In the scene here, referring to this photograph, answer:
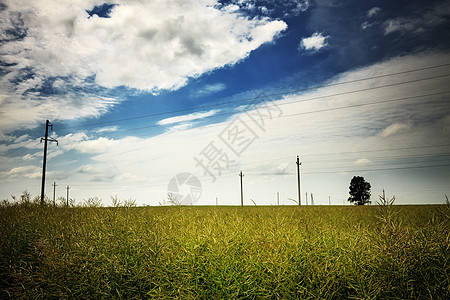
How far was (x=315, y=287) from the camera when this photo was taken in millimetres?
4215

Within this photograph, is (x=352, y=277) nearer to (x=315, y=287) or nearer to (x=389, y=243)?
(x=315, y=287)

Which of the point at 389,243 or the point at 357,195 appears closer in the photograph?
the point at 389,243

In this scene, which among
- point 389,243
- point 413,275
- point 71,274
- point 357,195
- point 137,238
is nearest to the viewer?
point 413,275

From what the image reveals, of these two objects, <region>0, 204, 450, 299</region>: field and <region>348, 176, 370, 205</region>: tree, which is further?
<region>348, 176, 370, 205</region>: tree

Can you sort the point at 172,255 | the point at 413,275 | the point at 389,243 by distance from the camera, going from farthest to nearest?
the point at 172,255 < the point at 389,243 < the point at 413,275

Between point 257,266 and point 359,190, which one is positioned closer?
point 257,266

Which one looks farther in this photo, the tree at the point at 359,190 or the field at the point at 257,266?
the tree at the point at 359,190

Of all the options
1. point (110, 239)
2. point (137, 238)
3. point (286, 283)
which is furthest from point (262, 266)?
point (110, 239)

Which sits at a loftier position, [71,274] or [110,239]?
[110,239]

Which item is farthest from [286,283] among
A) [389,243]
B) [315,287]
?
[389,243]

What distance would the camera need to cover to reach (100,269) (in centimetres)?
511

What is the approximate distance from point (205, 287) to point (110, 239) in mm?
2992

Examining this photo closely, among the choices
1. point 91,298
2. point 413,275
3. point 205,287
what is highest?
point 413,275

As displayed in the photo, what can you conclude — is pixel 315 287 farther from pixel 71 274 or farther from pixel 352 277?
pixel 71 274
